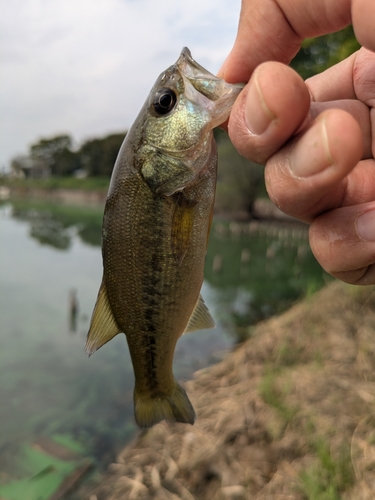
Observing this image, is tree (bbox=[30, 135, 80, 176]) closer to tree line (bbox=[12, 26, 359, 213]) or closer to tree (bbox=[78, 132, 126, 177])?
tree line (bbox=[12, 26, 359, 213])

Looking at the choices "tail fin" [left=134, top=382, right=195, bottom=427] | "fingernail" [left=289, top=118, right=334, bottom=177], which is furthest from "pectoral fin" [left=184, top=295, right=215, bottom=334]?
"fingernail" [left=289, top=118, right=334, bottom=177]

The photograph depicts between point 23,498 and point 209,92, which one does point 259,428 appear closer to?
point 23,498

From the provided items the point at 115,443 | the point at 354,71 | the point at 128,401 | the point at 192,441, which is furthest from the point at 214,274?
the point at 354,71

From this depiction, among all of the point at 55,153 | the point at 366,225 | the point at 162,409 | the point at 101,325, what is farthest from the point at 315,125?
the point at 55,153

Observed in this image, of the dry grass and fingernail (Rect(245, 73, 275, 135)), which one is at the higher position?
fingernail (Rect(245, 73, 275, 135))

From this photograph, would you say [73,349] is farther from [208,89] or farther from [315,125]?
[315,125]
